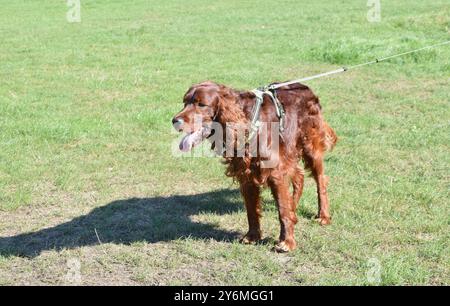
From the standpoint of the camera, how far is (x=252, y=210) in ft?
17.0

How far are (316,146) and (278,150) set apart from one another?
0.76 m

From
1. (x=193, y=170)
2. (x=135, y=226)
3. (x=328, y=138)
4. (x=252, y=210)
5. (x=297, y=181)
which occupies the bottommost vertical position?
(x=135, y=226)

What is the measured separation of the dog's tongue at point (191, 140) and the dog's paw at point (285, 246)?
1225 mm

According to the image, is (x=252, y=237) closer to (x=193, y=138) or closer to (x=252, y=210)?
(x=252, y=210)

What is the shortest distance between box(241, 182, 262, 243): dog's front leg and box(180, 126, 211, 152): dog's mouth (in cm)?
78

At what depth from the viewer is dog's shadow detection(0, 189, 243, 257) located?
5.30 m

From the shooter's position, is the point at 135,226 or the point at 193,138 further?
the point at 135,226

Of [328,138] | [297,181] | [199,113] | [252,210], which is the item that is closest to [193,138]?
[199,113]

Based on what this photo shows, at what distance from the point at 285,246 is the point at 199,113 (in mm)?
1423

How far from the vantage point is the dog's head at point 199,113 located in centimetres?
432
